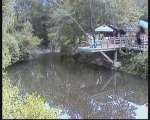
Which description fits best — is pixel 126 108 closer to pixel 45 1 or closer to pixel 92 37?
pixel 92 37

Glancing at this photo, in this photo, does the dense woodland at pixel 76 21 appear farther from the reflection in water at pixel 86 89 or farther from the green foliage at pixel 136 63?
the reflection in water at pixel 86 89

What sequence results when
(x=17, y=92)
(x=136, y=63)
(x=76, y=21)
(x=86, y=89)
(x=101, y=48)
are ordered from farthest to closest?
(x=76, y=21)
(x=101, y=48)
(x=136, y=63)
(x=86, y=89)
(x=17, y=92)

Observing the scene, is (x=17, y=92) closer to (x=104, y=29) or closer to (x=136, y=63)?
(x=136, y=63)

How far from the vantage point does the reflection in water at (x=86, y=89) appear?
12.6m

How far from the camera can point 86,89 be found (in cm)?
1636

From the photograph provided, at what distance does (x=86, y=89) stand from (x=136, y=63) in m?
3.90

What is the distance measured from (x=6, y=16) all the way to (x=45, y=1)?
68.0 ft

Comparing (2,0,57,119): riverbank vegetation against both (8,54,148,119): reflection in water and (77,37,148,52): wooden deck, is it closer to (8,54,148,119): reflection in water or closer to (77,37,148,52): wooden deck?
(8,54,148,119): reflection in water

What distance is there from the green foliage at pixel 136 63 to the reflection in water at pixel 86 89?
50 cm

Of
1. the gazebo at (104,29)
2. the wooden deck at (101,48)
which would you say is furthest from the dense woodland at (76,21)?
the wooden deck at (101,48)

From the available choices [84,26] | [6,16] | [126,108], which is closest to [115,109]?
[126,108]

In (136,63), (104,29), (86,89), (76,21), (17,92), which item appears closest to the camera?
(17,92)

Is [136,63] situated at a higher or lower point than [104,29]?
lower

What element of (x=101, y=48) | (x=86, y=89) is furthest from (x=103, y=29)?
(x=86, y=89)
